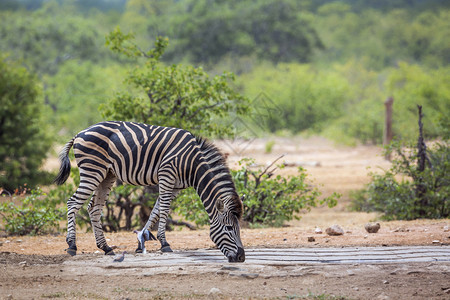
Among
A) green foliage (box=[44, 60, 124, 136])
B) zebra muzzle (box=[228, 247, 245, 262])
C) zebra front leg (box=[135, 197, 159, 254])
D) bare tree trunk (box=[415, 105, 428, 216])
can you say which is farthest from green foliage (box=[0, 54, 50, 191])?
green foliage (box=[44, 60, 124, 136])

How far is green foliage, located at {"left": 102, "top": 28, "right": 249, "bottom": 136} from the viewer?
11.2 metres

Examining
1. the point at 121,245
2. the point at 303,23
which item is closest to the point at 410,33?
the point at 303,23

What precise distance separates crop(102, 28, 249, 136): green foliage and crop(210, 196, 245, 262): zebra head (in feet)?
15.2

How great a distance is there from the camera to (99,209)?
24.5 feet

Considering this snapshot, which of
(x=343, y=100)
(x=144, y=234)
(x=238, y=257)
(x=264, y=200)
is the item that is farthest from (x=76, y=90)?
(x=238, y=257)

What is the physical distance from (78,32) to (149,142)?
44314 millimetres

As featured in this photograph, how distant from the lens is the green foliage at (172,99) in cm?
1123

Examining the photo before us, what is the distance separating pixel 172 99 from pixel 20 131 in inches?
326

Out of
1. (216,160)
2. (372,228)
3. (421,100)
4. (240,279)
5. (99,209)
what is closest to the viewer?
(240,279)

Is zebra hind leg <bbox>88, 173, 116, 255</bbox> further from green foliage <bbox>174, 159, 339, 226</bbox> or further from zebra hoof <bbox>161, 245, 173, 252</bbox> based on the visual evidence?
green foliage <bbox>174, 159, 339, 226</bbox>

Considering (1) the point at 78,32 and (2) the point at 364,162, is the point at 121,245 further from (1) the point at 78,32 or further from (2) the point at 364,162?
(1) the point at 78,32

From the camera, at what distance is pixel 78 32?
4881 cm

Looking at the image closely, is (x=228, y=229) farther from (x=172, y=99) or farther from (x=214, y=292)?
(x=172, y=99)

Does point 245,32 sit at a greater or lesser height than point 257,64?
greater
